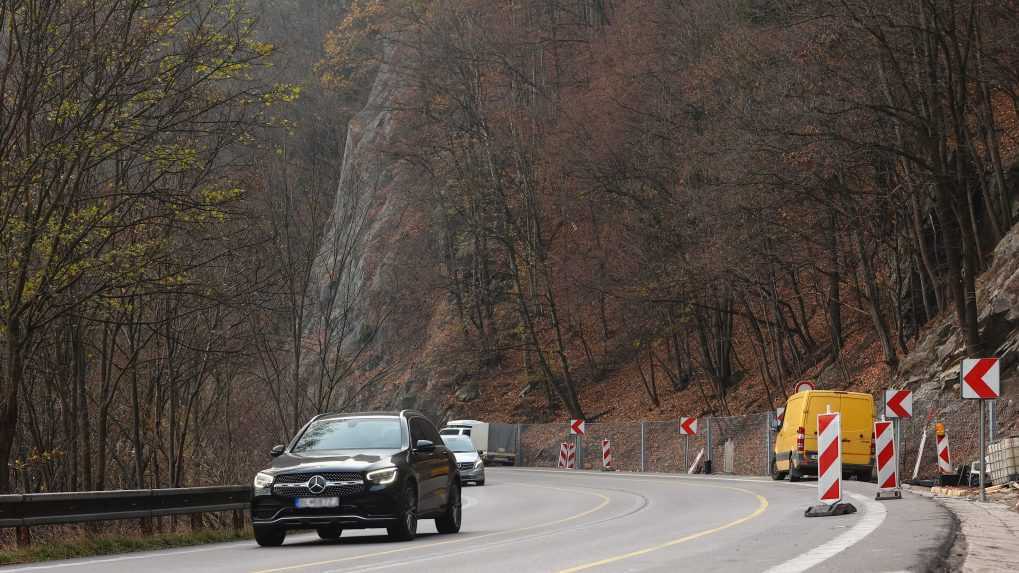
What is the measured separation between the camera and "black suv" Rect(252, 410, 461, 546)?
1620cm

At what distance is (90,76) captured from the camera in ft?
69.5

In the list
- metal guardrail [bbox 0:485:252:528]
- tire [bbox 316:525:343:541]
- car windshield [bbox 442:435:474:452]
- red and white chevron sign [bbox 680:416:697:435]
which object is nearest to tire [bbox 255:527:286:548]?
tire [bbox 316:525:343:541]

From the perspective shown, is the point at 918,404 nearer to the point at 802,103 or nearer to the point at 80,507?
the point at 802,103

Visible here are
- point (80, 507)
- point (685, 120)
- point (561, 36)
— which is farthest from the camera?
point (561, 36)

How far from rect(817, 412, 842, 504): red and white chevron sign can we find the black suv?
17.4 ft

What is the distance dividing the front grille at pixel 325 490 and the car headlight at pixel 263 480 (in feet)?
0.24

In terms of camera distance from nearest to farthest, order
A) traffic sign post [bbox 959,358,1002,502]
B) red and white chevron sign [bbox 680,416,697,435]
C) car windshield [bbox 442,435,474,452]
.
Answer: traffic sign post [bbox 959,358,1002,502], car windshield [bbox 442,435,474,452], red and white chevron sign [bbox 680,416,697,435]

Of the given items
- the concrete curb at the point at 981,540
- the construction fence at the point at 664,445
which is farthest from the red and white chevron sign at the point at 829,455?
Result: the construction fence at the point at 664,445

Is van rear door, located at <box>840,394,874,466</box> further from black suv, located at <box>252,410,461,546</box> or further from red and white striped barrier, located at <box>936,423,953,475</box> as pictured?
black suv, located at <box>252,410,461,546</box>

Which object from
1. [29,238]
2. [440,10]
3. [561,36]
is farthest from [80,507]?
[561,36]

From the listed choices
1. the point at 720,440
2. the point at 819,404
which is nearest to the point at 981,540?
the point at 819,404

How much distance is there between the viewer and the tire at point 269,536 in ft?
53.9

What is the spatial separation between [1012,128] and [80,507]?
33.4 meters

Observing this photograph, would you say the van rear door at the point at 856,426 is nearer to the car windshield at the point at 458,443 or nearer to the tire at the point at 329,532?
the car windshield at the point at 458,443
